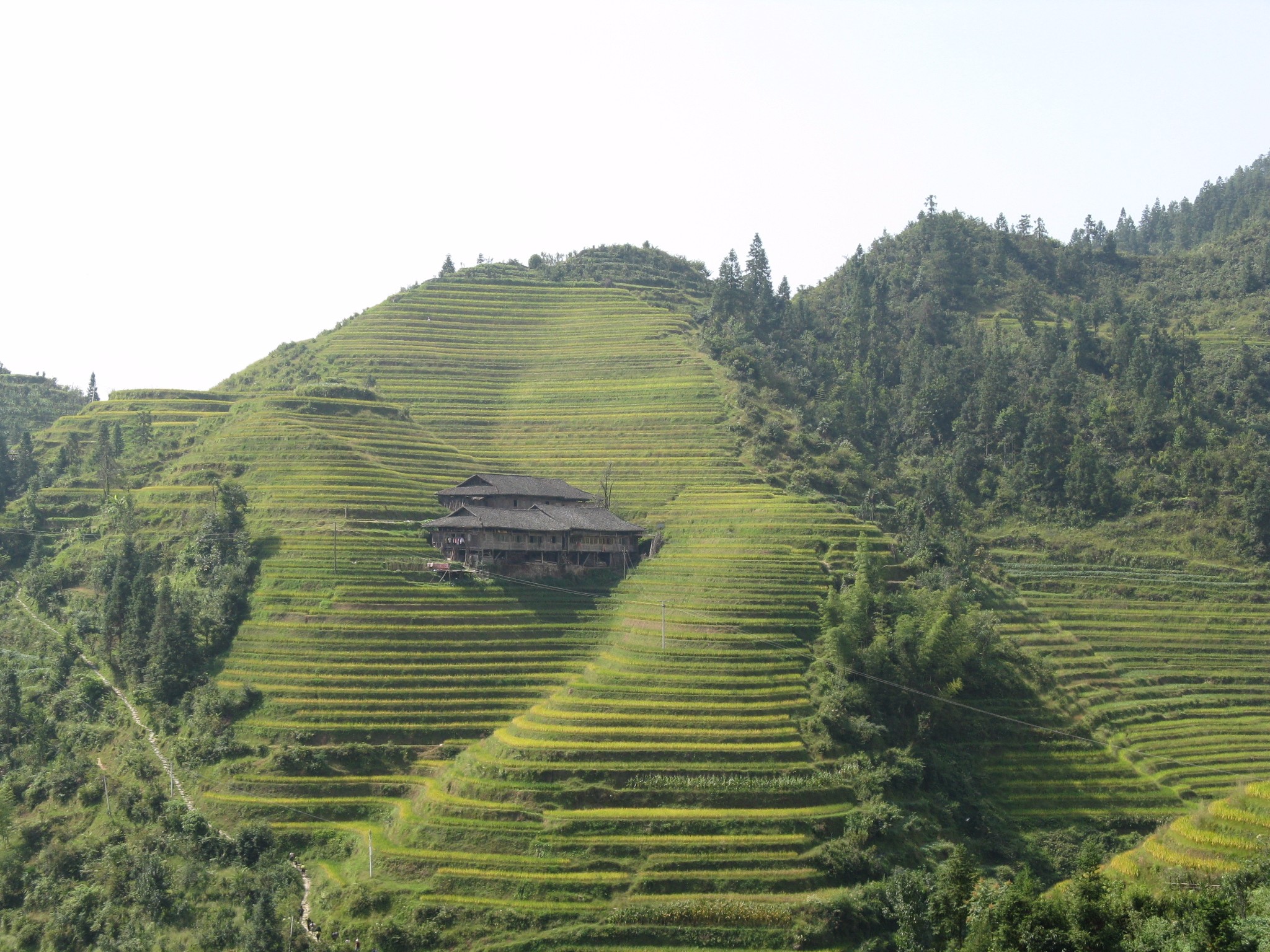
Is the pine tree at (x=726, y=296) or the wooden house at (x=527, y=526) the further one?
the pine tree at (x=726, y=296)

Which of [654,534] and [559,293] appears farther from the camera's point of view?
[559,293]

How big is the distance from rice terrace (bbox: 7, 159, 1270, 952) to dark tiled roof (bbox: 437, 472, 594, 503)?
0.24 metres

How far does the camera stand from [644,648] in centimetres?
4262

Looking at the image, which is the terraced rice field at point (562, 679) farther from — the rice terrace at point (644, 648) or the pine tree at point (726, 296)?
the pine tree at point (726, 296)

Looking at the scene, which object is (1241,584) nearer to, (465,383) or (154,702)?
(465,383)

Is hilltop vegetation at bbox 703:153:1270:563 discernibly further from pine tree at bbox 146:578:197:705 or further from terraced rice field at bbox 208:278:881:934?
pine tree at bbox 146:578:197:705

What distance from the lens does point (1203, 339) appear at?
81375mm

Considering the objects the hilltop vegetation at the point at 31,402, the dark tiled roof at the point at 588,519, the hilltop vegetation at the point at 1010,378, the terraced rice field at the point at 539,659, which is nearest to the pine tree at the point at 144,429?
the terraced rice field at the point at 539,659

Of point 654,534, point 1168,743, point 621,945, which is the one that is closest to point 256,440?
point 654,534

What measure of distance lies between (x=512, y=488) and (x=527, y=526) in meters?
4.69

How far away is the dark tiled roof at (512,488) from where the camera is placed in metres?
52.7

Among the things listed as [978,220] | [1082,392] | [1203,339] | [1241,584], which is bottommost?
[1241,584]

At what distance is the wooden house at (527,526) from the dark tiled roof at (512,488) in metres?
0.03

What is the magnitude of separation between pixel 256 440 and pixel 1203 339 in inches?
2776
